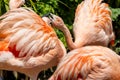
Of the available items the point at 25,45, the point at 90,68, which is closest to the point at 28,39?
the point at 25,45

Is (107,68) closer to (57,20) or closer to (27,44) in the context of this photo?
(27,44)

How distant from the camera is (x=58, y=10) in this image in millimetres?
7348

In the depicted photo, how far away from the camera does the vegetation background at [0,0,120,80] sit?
6.74 meters

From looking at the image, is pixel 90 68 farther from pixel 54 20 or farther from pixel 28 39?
pixel 54 20

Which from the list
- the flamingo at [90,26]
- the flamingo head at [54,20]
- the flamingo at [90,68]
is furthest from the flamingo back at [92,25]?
the flamingo at [90,68]

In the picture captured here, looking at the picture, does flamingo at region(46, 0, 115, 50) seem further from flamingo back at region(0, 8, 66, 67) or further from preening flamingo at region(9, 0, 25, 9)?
flamingo back at region(0, 8, 66, 67)

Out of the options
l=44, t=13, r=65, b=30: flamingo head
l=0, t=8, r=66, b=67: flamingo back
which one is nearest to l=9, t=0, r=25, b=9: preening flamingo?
l=44, t=13, r=65, b=30: flamingo head

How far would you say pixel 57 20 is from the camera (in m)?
5.64

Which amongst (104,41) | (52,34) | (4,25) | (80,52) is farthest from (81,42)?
(80,52)

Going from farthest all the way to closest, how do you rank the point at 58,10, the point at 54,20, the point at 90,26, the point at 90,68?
the point at 58,10 → the point at 90,26 → the point at 54,20 → the point at 90,68

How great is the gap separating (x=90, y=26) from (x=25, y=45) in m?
1.22

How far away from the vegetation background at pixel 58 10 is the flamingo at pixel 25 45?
1.43 metres

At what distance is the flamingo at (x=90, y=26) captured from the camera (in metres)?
5.79

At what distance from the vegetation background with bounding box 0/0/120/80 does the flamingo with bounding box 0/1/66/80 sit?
4.69ft
